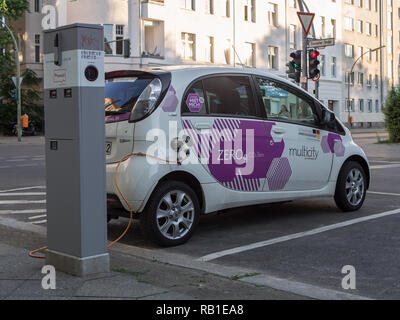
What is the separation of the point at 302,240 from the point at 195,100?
1.90 m

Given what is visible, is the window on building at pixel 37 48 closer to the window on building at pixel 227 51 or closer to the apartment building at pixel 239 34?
the apartment building at pixel 239 34

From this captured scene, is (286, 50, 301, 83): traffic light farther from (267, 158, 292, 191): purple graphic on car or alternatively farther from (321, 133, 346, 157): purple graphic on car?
(267, 158, 292, 191): purple graphic on car

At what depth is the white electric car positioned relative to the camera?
5938mm

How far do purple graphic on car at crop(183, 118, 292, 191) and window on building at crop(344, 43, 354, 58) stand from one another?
52.6 meters

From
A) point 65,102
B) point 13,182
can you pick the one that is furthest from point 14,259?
point 13,182

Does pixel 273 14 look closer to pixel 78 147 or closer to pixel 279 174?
pixel 279 174

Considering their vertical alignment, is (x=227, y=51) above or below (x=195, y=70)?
above

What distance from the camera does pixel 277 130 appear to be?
716 cm

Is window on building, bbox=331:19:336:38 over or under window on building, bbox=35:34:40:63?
over

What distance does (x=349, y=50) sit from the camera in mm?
58000

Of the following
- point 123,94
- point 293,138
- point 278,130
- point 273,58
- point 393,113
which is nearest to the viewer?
point 123,94

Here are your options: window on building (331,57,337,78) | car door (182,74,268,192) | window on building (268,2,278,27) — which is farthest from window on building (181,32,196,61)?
car door (182,74,268,192)

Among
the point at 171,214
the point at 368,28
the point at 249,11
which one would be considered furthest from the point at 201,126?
the point at 368,28
